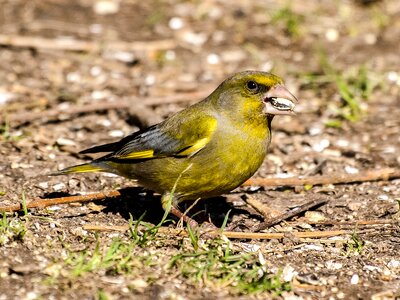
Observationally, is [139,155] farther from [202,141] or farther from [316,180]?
[316,180]

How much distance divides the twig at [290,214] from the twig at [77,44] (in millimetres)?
3985

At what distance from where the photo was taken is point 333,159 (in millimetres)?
6508

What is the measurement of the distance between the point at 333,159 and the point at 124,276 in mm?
2977

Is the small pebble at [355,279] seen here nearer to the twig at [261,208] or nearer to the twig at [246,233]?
the twig at [246,233]

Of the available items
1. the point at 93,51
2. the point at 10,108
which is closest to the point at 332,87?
the point at 93,51

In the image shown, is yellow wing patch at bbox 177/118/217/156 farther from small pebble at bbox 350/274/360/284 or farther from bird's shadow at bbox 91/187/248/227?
small pebble at bbox 350/274/360/284

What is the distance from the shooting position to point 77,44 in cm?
861

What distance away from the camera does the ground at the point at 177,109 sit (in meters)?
4.16

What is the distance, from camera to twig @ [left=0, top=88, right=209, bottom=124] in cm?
685

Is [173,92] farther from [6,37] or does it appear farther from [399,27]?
[399,27]

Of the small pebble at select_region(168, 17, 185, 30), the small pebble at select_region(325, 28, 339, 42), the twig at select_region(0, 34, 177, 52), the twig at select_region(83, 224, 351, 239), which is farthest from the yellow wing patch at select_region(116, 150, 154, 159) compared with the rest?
the small pebble at select_region(325, 28, 339, 42)

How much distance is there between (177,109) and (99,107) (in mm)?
836

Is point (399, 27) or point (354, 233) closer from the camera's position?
point (354, 233)

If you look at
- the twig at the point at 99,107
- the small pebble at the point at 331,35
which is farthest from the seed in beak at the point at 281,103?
the small pebble at the point at 331,35
